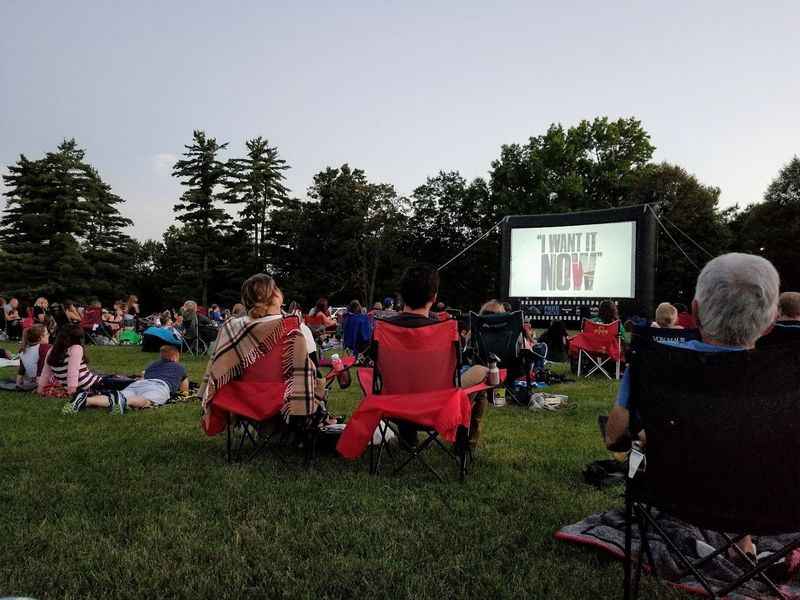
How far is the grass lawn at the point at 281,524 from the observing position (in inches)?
76.0

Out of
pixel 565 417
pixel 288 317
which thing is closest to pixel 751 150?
pixel 565 417

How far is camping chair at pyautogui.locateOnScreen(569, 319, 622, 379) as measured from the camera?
7.79m

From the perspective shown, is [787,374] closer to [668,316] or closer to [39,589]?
[39,589]

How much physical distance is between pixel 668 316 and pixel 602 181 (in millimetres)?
28915

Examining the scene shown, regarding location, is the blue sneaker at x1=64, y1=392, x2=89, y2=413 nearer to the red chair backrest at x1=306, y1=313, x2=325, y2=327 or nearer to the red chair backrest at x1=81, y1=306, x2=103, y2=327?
the red chair backrest at x1=306, y1=313, x2=325, y2=327

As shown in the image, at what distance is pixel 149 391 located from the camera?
5.55m

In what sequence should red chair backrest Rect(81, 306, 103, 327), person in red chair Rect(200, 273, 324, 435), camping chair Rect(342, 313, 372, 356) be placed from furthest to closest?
red chair backrest Rect(81, 306, 103, 327) < camping chair Rect(342, 313, 372, 356) < person in red chair Rect(200, 273, 324, 435)

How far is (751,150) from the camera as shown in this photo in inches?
936

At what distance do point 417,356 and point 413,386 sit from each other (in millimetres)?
179

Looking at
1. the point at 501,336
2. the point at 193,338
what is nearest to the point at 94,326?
the point at 193,338

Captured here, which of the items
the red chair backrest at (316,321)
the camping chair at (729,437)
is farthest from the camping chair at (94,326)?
the camping chair at (729,437)

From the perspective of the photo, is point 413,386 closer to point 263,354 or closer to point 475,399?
point 475,399

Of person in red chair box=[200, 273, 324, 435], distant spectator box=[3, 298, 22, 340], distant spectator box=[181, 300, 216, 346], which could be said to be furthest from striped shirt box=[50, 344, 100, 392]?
distant spectator box=[3, 298, 22, 340]

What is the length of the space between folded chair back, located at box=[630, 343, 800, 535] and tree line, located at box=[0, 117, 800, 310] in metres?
28.9
